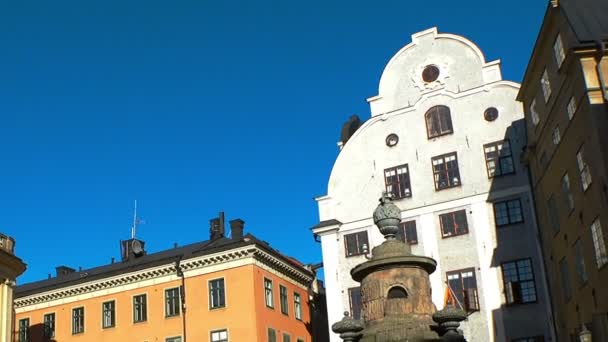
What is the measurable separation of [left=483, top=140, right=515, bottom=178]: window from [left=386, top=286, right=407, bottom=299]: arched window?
2058 centimetres

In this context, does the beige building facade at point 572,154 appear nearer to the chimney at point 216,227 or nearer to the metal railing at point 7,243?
the chimney at point 216,227

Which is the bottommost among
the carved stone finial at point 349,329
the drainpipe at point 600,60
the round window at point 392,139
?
the carved stone finial at point 349,329

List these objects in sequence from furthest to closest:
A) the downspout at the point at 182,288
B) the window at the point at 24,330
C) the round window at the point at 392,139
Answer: the window at the point at 24,330 < the downspout at the point at 182,288 < the round window at the point at 392,139

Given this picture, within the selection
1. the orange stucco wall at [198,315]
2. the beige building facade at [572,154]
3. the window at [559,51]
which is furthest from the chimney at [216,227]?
the window at [559,51]

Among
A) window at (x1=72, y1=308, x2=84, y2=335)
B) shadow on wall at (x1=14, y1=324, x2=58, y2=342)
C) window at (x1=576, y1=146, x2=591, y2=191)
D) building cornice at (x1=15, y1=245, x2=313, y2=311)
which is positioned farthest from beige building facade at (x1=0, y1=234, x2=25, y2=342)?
window at (x1=576, y1=146, x2=591, y2=191)

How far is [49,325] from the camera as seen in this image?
50.0 meters

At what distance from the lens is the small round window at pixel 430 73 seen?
4266 cm

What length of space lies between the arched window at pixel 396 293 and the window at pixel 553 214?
15689 millimetres

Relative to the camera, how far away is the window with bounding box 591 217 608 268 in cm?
2682

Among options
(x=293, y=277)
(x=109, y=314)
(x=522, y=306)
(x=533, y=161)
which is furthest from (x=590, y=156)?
(x=109, y=314)

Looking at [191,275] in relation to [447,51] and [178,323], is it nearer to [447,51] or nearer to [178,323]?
[178,323]

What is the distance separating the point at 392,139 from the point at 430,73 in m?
4.27

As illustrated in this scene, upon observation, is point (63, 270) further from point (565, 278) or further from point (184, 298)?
point (565, 278)

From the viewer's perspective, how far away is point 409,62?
43500 mm
